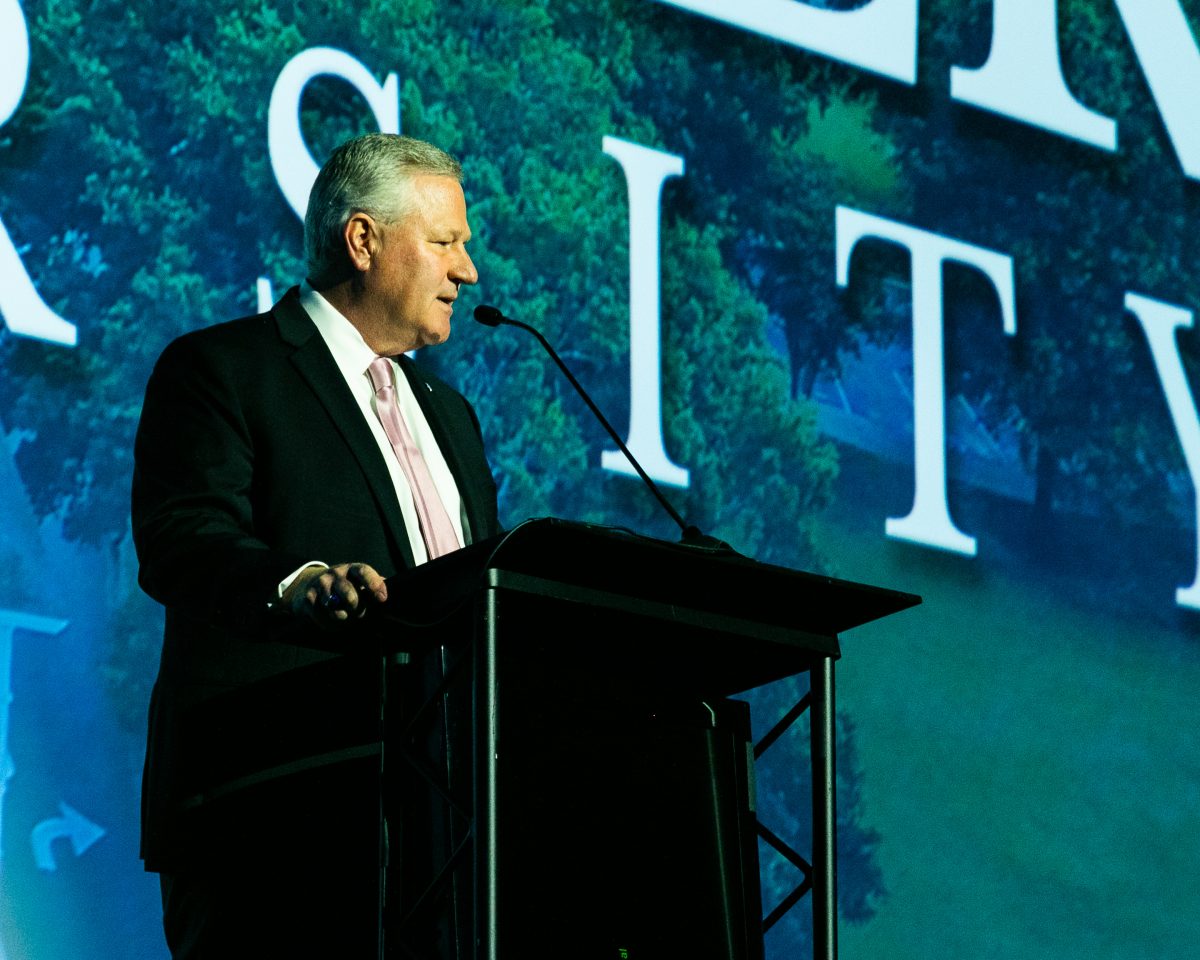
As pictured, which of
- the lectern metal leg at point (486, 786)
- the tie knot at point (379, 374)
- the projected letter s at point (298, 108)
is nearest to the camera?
the lectern metal leg at point (486, 786)

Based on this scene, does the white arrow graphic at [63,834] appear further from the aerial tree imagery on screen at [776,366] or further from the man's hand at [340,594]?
the man's hand at [340,594]

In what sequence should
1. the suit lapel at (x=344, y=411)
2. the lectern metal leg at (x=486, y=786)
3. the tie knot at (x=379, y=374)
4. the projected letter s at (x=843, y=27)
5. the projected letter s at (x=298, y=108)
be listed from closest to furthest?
the lectern metal leg at (x=486, y=786) < the suit lapel at (x=344, y=411) < the tie knot at (x=379, y=374) < the projected letter s at (x=298, y=108) < the projected letter s at (x=843, y=27)

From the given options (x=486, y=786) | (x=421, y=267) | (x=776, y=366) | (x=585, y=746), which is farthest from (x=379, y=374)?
(x=776, y=366)

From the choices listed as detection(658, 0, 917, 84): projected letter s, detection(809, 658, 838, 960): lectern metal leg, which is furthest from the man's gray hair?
detection(658, 0, 917, 84): projected letter s

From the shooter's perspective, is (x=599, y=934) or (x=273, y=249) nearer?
(x=599, y=934)

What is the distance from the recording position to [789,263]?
465cm

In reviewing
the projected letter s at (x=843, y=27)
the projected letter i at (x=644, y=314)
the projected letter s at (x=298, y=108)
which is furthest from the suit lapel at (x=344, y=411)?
the projected letter s at (x=843, y=27)

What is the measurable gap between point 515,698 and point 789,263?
2839mm

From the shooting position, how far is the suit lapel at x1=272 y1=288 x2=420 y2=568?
2.30 meters

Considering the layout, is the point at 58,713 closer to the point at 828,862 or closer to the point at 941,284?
the point at 828,862

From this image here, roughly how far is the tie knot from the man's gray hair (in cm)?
14

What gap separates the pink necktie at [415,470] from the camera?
2.39m

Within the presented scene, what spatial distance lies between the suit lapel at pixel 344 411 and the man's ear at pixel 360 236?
0.18 meters

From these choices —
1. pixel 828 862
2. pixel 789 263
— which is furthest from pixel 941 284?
pixel 828 862
